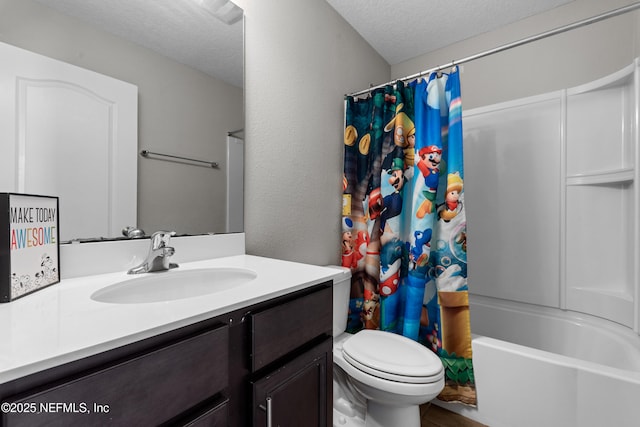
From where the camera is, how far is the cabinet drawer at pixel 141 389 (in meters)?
0.40

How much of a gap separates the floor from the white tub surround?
120 cm

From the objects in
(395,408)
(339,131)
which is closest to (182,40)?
(339,131)

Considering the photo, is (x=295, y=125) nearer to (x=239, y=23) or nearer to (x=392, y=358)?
(x=239, y=23)

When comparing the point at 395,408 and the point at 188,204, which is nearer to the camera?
the point at 188,204

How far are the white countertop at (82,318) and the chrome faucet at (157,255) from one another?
0.26ft

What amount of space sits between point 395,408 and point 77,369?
1.25 metres

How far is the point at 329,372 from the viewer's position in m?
0.92

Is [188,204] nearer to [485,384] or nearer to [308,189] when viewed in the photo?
[308,189]

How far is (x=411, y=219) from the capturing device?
1607 mm

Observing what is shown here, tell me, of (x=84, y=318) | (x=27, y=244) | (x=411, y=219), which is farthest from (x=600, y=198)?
(x=27, y=244)

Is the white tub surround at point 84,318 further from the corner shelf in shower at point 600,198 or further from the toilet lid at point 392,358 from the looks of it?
the corner shelf in shower at point 600,198

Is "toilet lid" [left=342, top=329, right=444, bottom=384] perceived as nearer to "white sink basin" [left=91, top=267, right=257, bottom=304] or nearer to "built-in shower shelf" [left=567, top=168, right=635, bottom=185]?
"white sink basin" [left=91, top=267, right=257, bottom=304]

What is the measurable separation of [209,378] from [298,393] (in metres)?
0.31

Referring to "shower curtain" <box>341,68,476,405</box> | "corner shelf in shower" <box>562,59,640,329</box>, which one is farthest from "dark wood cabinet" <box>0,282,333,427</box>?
"corner shelf in shower" <box>562,59,640,329</box>
